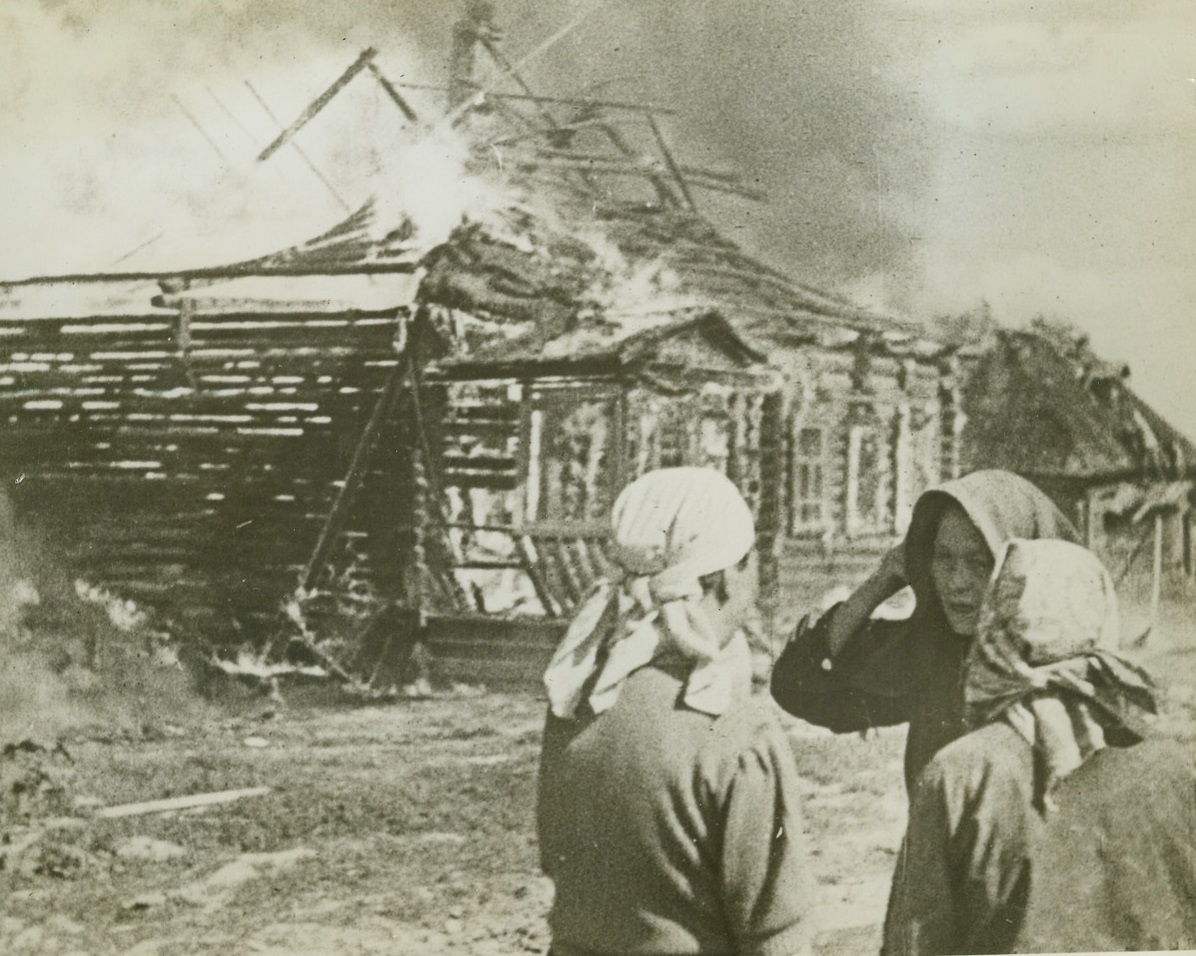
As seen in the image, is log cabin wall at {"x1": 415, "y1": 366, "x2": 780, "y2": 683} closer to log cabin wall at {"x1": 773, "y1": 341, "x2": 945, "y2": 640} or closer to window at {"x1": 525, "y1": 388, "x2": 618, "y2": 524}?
window at {"x1": 525, "y1": 388, "x2": 618, "y2": 524}

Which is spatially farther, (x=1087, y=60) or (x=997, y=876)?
(x=1087, y=60)

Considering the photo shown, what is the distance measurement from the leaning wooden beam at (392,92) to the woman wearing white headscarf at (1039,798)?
7.93 ft

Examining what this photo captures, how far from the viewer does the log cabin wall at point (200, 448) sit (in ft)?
13.5

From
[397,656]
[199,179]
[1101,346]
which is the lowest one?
[397,656]

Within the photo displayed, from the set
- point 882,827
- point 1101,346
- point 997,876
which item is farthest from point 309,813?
point 1101,346

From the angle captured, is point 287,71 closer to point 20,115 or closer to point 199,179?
point 199,179

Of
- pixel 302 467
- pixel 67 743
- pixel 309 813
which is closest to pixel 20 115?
pixel 302 467

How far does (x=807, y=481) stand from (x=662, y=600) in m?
0.69

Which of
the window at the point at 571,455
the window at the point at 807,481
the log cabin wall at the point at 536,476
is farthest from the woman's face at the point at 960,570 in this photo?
the window at the point at 571,455

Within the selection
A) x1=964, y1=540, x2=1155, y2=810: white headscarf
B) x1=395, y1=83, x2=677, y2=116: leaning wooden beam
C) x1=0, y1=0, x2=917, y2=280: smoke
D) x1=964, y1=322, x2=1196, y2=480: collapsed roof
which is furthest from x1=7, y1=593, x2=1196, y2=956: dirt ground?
x1=395, y1=83, x2=677, y2=116: leaning wooden beam

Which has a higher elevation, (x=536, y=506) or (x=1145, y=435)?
(x=1145, y=435)

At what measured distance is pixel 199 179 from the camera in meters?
4.16

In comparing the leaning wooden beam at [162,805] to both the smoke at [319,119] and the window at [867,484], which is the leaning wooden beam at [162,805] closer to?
the smoke at [319,119]

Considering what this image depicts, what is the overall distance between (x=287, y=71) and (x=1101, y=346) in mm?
2914
